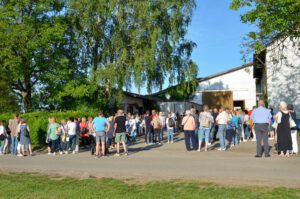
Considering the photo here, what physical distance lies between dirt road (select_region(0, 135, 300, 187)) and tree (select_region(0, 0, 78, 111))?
1440 centimetres

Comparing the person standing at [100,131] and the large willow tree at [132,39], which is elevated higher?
the large willow tree at [132,39]

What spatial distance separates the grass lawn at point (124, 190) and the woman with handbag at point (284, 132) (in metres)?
6.06

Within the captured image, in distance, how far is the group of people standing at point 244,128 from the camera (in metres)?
14.0

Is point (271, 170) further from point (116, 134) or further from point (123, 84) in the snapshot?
point (123, 84)

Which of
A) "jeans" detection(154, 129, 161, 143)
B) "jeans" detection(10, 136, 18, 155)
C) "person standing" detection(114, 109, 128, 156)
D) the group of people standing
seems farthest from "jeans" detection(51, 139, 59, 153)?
the group of people standing

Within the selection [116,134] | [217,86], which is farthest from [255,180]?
[217,86]

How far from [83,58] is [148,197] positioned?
25891 millimetres

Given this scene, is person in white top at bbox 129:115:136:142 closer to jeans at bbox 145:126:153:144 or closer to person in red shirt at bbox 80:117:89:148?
jeans at bbox 145:126:153:144

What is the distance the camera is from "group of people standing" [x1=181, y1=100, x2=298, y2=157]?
46.0 ft

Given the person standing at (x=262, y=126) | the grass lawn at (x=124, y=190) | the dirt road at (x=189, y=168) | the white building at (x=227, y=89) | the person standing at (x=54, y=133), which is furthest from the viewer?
the white building at (x=227, y=89)

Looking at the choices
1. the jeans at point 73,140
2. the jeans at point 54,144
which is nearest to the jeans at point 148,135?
the jeans at point 73,140

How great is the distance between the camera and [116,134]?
16.0 m

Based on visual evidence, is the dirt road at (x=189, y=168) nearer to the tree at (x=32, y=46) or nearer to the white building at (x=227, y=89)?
the tree at (x=32, y=46)

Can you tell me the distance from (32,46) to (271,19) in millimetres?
17279
